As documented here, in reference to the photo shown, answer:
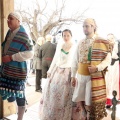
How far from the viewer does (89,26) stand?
7.23 ft

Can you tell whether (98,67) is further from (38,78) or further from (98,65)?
(38,78)

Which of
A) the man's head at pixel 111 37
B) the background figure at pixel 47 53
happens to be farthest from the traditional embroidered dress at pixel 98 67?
the background figure at pixel 47 53

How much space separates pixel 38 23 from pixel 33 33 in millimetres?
461

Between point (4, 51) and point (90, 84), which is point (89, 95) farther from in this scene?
point (4, 51)

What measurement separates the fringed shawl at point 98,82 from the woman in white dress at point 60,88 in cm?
58

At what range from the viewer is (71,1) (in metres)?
7.42

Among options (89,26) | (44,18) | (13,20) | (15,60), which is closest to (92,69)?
(89,26)

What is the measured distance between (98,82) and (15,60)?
37.2 inches

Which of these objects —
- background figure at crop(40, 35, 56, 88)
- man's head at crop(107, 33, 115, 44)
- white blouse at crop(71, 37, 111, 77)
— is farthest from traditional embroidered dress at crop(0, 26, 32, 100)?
background figure at crop(40, 35, 56, 88)

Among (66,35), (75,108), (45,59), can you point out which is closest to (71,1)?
(45,59)

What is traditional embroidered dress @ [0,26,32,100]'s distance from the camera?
89.2 inches

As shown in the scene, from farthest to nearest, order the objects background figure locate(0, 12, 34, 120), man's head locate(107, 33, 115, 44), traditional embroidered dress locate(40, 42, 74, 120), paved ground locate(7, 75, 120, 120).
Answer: man's head locate(107, 33, 115, 44)
paved ground locate(7, 75, 120, 120)
traditional embroidered dress locate(40, 42, 74, 120)
background figure locate(0, 12, 34, 120)

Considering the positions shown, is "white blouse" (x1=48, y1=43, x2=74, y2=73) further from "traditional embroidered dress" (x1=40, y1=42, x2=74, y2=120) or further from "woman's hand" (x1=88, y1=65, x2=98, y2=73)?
"woman's hand" (x1=88, y1=65, x2=98, y2=73)

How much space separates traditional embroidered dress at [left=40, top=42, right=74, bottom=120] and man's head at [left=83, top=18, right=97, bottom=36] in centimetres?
62
